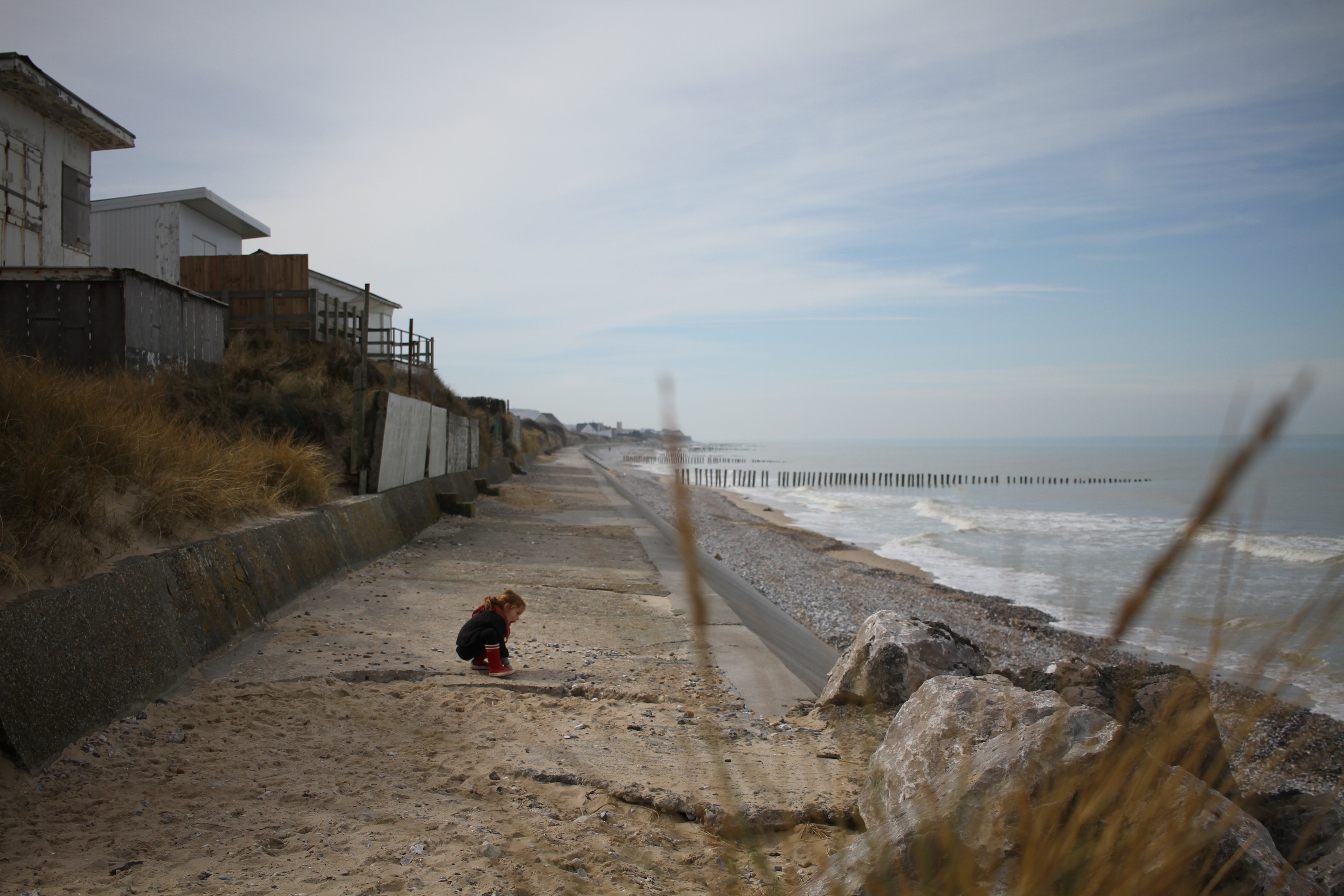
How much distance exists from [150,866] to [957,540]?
21169mm

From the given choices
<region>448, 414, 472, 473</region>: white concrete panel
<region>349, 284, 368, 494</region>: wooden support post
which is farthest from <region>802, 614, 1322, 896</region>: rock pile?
<region>448, 414, 472, 473</region>: white concrete panel

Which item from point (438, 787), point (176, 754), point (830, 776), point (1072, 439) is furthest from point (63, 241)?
point (1072, 439)

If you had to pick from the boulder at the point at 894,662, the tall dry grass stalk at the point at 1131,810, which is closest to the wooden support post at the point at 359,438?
the boulder at the point at 894,662

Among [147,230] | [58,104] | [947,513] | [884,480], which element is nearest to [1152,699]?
[58,104]

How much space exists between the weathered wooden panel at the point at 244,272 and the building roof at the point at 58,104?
5834 millimetres

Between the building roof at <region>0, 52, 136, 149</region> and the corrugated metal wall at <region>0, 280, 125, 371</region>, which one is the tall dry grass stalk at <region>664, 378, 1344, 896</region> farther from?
the building roof at <region>0, 52, 136, 149</region>

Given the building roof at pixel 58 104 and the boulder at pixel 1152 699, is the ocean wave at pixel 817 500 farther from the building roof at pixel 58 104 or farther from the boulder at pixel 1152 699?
the boulder at pixel 1152 699

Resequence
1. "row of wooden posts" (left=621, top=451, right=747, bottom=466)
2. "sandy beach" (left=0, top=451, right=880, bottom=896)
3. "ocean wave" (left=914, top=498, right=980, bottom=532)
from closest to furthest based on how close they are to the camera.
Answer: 1. "sandy beach" (left=0, top=451, right=880, bottom=896)
2. "ocean wave" (left=914, top=498, right=980, bottom=532)
3. "row of wooden posts" (left=621, top=451, right=747, bottom=466)

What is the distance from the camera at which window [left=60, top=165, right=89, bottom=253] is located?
12.1 meters

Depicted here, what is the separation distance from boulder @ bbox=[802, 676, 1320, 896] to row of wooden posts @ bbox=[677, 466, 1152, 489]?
4277 centimetres

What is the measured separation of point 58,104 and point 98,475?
33.1 ft

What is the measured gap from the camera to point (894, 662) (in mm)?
4414

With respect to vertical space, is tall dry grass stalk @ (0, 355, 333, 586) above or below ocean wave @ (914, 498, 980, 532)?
above

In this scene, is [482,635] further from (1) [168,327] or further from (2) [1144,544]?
(2) [1144,544]
